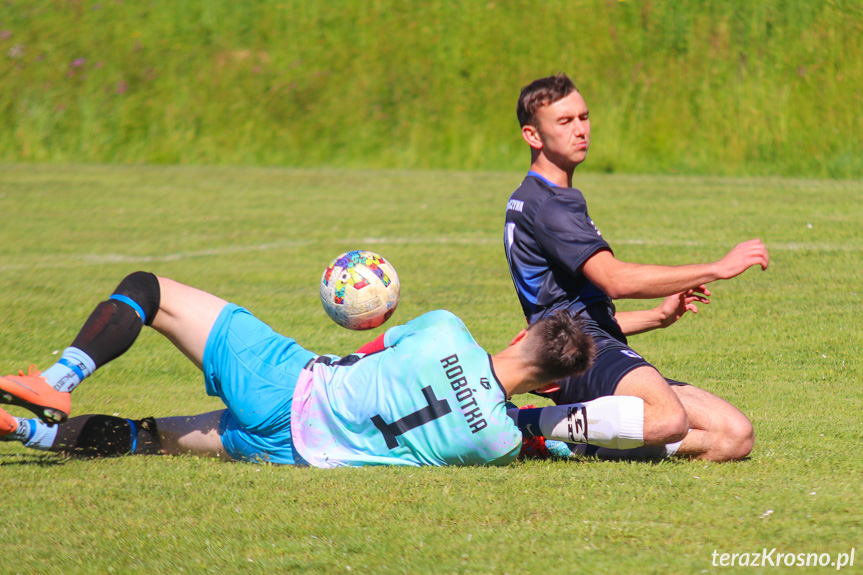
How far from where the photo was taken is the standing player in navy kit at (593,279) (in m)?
4.43

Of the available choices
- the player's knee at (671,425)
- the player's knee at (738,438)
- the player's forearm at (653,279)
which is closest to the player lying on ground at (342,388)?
the player's knee at (671,425)

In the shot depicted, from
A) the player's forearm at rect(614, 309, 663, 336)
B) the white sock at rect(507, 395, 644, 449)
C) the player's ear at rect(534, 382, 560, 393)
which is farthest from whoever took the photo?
the player's forearm at rect(614, 309, 663, 336)

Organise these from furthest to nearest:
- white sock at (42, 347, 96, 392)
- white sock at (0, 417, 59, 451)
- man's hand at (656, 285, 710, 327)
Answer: man's hand at (656, 285, 710, 327) → white sock at (0, 417, 59, 451) → white sock at (42, 347, 96, 392)

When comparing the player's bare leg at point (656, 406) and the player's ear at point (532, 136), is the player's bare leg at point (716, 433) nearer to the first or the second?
the player's bare leg at point (656, 406)

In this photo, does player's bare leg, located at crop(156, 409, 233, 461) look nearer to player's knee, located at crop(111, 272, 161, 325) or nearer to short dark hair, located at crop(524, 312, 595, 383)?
player's knee, located at crop(111, 272, 161, 325)

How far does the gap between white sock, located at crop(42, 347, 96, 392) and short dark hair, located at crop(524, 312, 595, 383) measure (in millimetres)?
1903

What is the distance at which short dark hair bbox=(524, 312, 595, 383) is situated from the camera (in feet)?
13.9

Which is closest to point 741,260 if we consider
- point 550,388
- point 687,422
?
point 687,422

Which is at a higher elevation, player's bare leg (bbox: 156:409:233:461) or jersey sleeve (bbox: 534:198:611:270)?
jersey sleeve (bbox: 534:198:611:270)

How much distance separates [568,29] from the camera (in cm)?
2103

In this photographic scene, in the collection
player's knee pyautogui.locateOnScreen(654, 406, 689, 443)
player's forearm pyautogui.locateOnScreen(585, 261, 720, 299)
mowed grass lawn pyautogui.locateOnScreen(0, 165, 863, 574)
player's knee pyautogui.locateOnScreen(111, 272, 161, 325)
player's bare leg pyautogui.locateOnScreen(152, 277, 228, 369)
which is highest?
player's forearm pyautogui.locateOnScreen(585, 261, 720, 299)

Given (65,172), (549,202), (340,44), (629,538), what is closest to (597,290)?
(549,202)

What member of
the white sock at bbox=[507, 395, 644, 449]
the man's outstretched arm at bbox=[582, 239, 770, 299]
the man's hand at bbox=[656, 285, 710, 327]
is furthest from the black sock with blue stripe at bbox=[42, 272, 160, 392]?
the man's hand at bbox=[656, 285, 710, 327]

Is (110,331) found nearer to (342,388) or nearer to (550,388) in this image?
(342,388)
